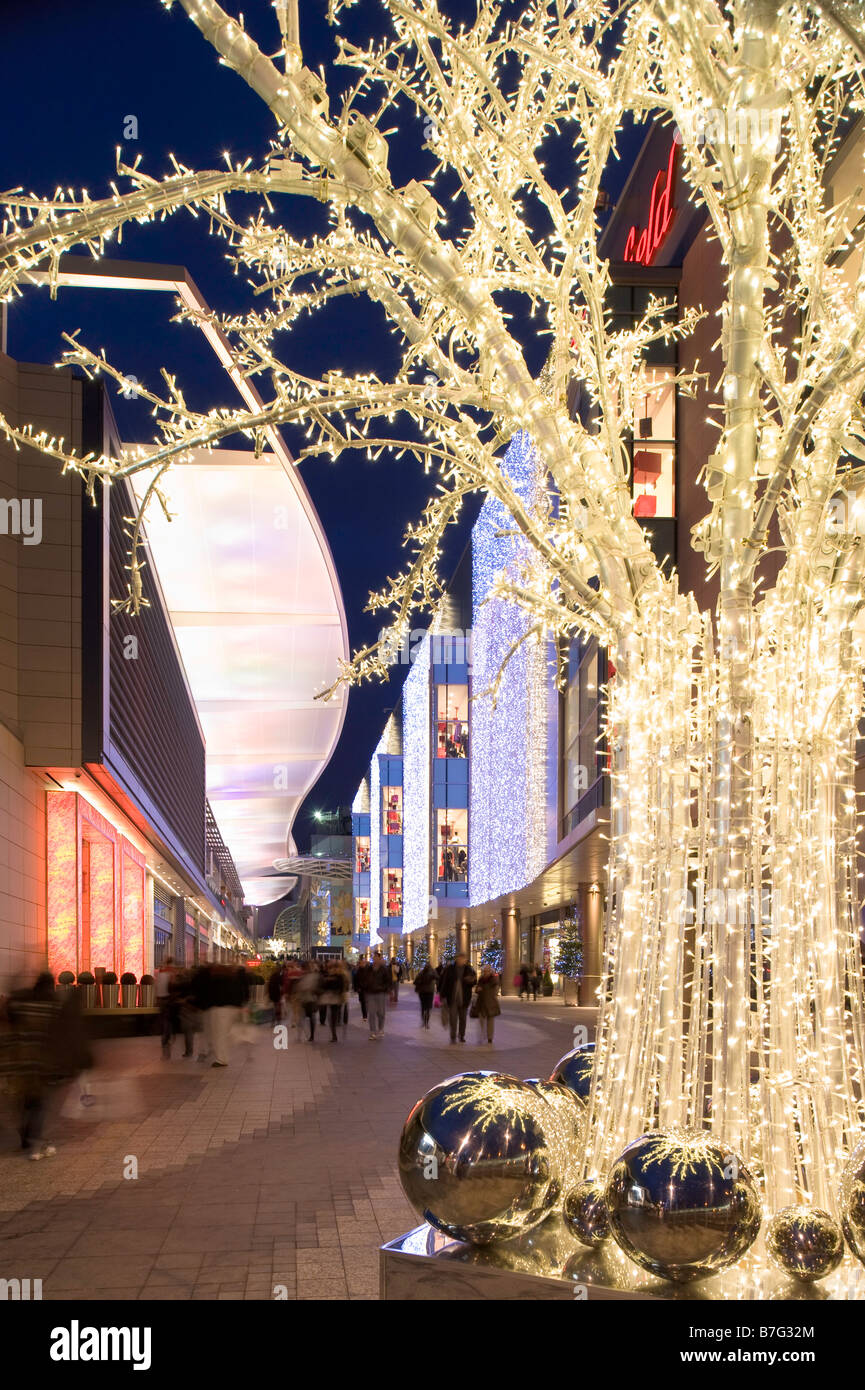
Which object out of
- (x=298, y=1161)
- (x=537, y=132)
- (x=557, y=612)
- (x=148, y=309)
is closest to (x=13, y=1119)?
(x=298, y=1161)

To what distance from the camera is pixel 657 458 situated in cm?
2488

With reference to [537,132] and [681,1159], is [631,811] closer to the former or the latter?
[681,1159]

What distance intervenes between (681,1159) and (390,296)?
3244mm

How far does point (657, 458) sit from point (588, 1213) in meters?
22.3

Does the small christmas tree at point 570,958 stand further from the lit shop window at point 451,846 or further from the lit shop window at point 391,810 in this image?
the lit shop window at point 391,810

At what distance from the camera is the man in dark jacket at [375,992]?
66.8 ft

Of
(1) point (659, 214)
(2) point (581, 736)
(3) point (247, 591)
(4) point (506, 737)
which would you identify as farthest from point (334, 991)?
(4) point (506, 737)

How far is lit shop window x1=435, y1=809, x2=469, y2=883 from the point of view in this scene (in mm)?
58559

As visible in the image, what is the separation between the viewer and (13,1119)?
383 inches

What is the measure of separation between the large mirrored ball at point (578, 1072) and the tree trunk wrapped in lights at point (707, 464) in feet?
3.24

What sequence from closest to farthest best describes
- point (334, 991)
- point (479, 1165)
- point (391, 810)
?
point (479, 1165) → point (334, 991) → point (391, 810)

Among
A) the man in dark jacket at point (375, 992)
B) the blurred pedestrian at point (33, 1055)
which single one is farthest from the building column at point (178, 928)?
the blurred pedestrian at point (33, 1055)

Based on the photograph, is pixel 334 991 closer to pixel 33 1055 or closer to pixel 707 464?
pixel 33 1055

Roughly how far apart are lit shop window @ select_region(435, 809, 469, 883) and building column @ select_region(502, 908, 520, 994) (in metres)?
7.16
